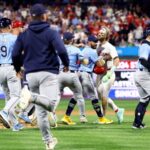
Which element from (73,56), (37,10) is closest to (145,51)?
(73,56)

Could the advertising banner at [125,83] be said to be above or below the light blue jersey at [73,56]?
below

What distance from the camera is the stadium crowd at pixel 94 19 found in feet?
112

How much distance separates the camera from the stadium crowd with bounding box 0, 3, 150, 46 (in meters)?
34.0

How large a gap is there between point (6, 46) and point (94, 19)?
67.8 feet

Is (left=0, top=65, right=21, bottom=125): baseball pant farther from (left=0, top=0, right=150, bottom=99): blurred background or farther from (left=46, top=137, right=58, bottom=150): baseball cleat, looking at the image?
(left=0, top=0, right=150, bottom=99): blurred background

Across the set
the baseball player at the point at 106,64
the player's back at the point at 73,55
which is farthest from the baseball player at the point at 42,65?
the baseball player at the point at 106,64

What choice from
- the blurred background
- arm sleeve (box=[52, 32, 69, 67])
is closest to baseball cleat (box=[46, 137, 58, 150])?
arm sleeve (box=[52, 32, 69, 67])

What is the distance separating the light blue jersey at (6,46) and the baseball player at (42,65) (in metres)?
3.21

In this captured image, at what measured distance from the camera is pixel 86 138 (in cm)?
1408

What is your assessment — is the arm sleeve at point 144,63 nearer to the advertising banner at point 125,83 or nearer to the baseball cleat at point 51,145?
the baseball cleat at point 51,145

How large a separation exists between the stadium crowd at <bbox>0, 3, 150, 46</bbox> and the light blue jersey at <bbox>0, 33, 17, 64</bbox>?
17.0 metres

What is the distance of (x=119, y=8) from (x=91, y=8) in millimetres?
1616

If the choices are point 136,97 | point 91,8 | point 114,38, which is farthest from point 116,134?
point 91,8

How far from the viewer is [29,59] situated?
476 inches
